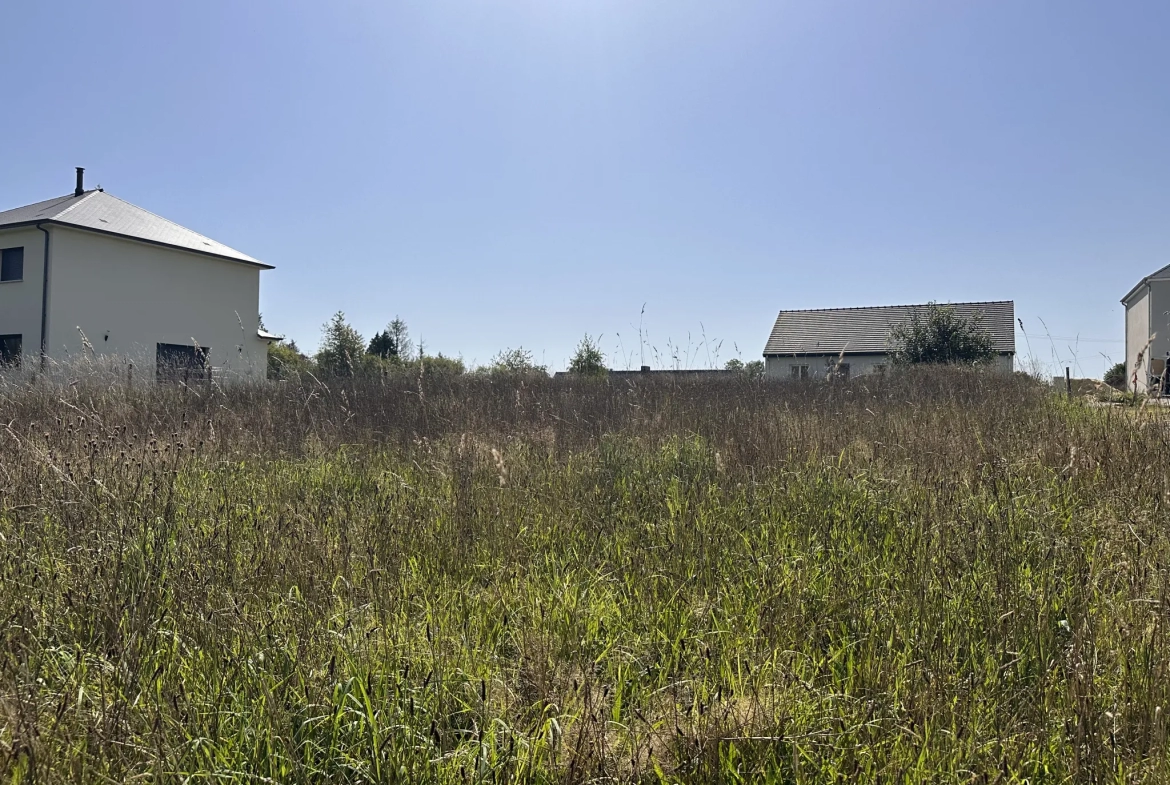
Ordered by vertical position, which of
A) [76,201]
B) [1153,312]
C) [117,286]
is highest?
[76,201]

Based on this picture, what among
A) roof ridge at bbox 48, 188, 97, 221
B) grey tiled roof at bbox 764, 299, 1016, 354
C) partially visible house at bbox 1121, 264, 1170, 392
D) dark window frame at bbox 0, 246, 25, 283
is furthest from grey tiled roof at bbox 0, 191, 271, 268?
partially visible house at bbox 1121, 264, 1170, 392

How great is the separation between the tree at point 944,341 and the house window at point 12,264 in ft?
92.8

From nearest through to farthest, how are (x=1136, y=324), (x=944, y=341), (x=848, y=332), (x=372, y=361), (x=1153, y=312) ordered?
(x=372, y=361)
(x=944, y=341)
(x=1153, y=312)
(x=1136, y=324)
(x=848, y=332)

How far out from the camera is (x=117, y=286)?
20703 mm

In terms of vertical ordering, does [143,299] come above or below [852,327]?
below

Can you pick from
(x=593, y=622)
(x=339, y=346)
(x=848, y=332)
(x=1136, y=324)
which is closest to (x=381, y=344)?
(x=339, y=346)

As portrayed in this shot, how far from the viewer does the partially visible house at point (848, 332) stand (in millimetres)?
33188

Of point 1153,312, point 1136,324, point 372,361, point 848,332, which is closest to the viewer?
point 372,361

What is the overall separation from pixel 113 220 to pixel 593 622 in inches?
1000

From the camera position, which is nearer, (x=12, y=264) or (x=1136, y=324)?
(x=12, y=264)

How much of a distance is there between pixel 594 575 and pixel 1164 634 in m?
1.82

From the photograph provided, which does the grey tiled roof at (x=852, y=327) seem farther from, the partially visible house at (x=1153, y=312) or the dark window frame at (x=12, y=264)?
the dark window frame at (x=12, y=264)

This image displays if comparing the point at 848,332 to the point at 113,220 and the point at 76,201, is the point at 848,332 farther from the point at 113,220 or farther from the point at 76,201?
the point at 76,201

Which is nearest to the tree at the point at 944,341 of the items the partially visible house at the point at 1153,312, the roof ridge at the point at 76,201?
the partially visible house at the point at 1153,312
